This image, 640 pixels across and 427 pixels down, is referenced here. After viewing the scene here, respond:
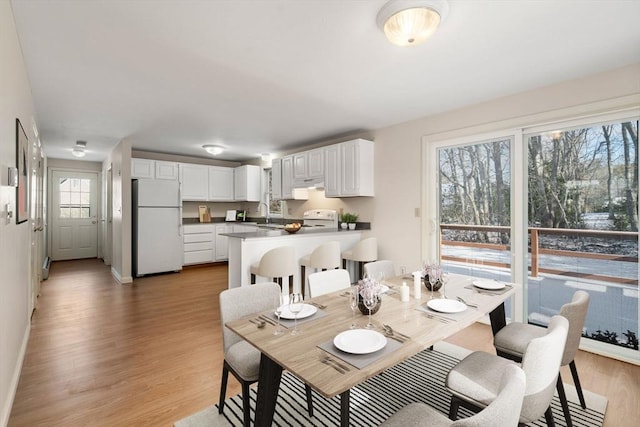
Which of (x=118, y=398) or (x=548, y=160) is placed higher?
(x=548, y=160)

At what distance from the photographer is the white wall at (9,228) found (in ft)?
5.65

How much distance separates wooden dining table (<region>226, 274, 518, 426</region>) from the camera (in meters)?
1.12

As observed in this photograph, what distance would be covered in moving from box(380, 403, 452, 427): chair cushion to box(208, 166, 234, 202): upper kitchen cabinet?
21.2 feet

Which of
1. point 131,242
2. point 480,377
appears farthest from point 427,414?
point 131,242

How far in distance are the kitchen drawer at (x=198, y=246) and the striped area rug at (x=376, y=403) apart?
4.78 meters

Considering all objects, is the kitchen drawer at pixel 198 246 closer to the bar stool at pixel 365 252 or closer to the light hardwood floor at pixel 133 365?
the light hardwood floor at pixel 133 365

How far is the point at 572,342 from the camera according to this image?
5.51 ft

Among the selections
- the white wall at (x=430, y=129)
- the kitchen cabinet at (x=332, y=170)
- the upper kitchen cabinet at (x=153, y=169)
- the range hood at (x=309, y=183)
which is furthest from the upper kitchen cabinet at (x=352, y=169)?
the upper kitchen cabinet at (x=153, y=169)

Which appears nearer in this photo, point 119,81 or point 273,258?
point 119,81

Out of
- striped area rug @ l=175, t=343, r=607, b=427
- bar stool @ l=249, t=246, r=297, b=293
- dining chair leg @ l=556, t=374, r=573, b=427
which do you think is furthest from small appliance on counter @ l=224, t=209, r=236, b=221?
dining chair leg @ l=556, t=374, r=573, b=427

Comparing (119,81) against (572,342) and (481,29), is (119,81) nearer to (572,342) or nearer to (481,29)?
(481,29)

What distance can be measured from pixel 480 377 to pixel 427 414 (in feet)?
1.54

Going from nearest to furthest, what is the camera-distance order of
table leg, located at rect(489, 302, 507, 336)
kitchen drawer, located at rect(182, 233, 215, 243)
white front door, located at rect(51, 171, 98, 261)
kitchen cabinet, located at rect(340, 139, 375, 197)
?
table leg, located at rect(489, 302, 507, 336) < kitchen cabinet, located at rect(340, 139, 375, 197) < kitchen drawer, located at rect(182, 233, 215, 243) < white front door, located at rect(51, 171, 98, 261)

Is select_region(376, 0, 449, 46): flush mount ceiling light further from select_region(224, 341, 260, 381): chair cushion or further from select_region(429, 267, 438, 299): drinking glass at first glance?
select_region(224, 341, 260, 381): chair cushion
